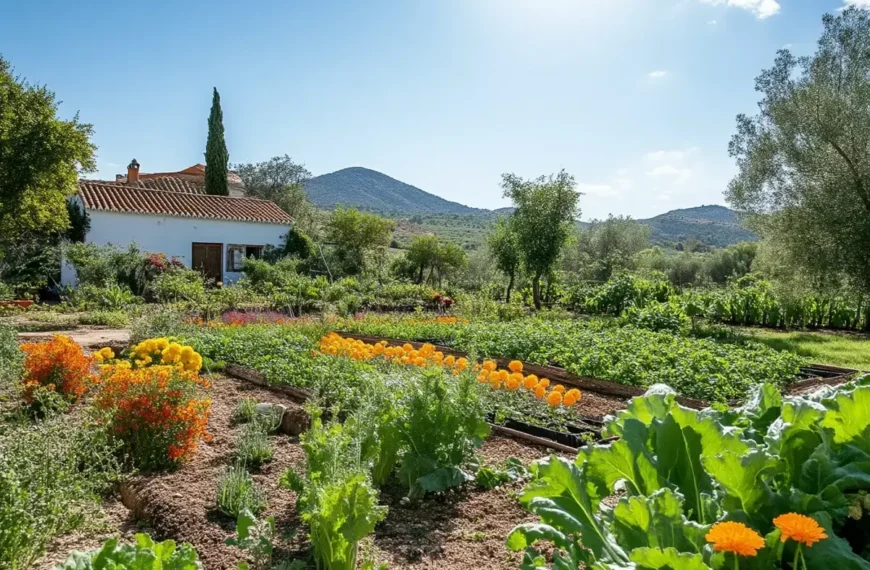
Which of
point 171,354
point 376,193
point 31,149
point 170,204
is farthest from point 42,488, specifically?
point 376,193

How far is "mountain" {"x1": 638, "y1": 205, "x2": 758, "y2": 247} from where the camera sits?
2940 inches

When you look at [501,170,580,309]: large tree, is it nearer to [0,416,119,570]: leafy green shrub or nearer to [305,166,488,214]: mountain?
[0,416,119,570]: leafy green shrub

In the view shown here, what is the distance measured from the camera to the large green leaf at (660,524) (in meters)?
1.59

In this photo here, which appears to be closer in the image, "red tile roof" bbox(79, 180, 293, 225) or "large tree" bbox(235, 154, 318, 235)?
"red tile roof" bbox(79, 180, 293, 225)

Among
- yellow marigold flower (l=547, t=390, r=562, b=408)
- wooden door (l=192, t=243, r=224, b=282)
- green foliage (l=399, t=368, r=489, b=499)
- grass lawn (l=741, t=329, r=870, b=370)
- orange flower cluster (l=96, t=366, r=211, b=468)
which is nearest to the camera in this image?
green foliage (l=399, t=368, r=489, b=499)

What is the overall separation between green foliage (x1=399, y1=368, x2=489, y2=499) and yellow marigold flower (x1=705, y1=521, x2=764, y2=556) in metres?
2.27

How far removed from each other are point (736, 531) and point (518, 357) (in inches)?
277

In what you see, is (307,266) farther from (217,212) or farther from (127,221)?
(127,221)

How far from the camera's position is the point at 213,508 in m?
3.33

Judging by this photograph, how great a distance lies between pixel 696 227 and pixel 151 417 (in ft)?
299

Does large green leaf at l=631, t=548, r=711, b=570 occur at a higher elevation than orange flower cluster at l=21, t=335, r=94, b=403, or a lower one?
higher

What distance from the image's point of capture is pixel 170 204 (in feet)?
78.7

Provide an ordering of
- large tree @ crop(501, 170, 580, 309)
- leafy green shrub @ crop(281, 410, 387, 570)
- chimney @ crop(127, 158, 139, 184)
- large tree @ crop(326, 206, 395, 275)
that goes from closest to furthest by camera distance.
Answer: leafy green shrub @ crop(281, 410, 387, 570), large tree @ crop(501, 170, 580, 309), large tree @ crop(326, 206, 395, 275), chimney @ crop(127, 158, 139, 184)

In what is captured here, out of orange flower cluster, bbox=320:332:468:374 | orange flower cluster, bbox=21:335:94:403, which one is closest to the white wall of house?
orange flower cluster, bbox=320:332:468:374
